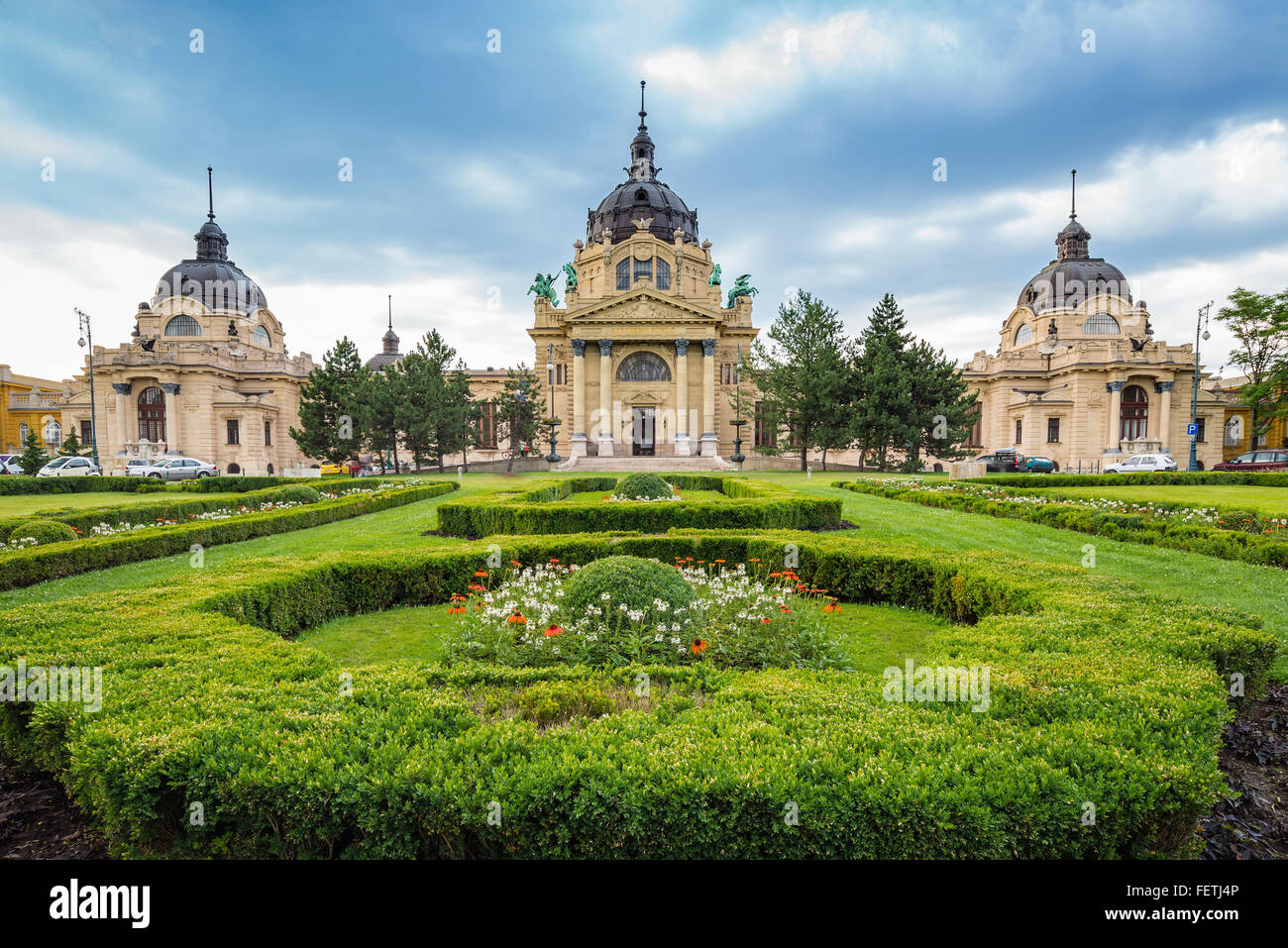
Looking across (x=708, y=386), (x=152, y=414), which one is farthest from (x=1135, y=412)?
(x=152, y=414)

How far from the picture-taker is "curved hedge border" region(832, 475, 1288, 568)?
31.3 ft

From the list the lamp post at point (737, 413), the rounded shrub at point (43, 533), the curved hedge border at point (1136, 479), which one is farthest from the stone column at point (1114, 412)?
the rounded shrub at point (43, 533)

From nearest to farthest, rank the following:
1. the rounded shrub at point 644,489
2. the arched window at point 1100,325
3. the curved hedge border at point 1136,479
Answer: the rounded shrub at point 644,489, the curved hedge border at point 1136,479, the arched window at point 1100,325

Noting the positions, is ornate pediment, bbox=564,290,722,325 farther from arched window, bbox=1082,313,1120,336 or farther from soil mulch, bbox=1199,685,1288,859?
soil mulch, bbox=1199,685,1288,859

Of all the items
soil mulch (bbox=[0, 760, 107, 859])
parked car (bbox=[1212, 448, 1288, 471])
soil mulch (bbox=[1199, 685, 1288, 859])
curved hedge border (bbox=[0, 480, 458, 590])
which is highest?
parked car (bbox=[1212, 448, 1288, 471])

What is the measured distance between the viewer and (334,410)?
118 feet

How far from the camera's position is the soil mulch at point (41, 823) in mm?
3432

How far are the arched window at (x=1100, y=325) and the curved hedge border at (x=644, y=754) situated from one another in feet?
191

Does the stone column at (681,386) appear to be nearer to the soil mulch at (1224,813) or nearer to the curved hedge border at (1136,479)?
the curved hedge border at (1136,479)

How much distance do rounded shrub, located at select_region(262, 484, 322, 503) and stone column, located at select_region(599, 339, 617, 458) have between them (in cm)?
2735

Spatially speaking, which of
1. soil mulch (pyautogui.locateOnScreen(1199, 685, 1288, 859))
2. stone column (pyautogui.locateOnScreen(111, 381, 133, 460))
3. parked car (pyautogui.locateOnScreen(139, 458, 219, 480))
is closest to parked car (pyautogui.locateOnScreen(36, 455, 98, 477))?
parked car (pyautogui.locateOnScreen(139, 458, 219, 480))

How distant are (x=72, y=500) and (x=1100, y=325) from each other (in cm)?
6602

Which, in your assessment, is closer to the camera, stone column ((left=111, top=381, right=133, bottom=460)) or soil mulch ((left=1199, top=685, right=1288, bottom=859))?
soil mulch ((left=1199, top=685, right=1288, bottom=859))
